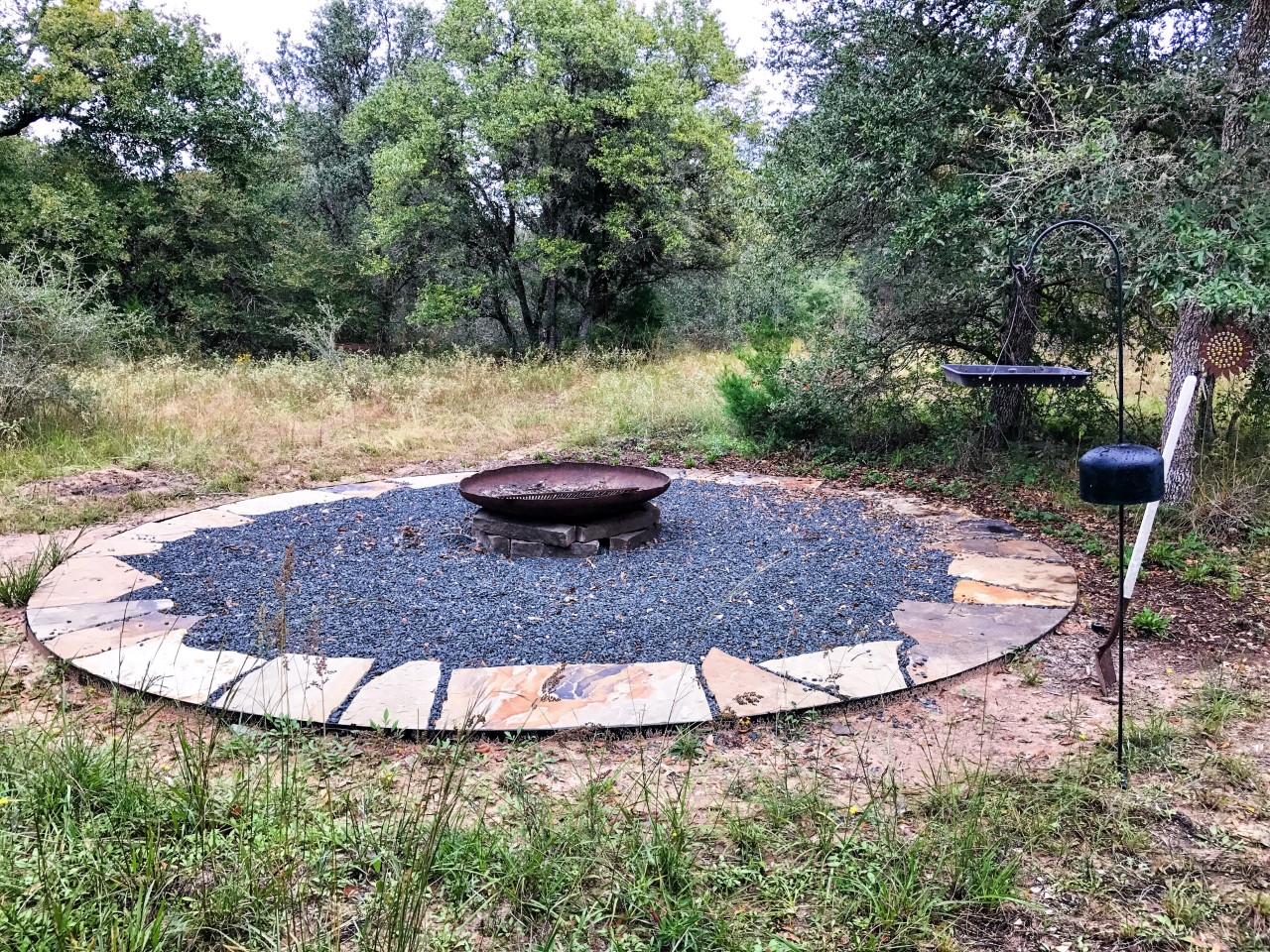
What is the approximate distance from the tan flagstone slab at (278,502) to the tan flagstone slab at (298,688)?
2.26 metres

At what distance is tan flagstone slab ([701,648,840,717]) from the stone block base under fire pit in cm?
124

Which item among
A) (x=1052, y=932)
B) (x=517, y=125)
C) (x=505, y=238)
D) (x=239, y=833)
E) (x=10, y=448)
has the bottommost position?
(x=1052, y=932)

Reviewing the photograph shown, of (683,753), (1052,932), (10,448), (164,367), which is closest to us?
(1052,932)

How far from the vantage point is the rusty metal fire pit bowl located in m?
3.88

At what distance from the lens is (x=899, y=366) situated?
6156 millimetres

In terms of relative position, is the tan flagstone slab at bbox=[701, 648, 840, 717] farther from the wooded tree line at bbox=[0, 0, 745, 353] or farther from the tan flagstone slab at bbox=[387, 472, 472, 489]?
the wooded tree line at bbox=[0, 0, 745, 353]

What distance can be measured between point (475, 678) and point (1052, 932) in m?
1.83

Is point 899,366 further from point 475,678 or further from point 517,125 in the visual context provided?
point 517,125

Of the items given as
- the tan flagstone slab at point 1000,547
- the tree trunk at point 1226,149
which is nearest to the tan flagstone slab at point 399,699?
the tan flagstone slab at point 1000,547

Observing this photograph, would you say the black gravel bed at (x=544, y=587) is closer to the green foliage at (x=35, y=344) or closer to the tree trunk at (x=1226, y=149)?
the tree trunk at (x=1226, y=149)

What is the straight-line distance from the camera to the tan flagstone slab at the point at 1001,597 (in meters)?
3.41

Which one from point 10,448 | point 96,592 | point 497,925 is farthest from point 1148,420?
point 10,448

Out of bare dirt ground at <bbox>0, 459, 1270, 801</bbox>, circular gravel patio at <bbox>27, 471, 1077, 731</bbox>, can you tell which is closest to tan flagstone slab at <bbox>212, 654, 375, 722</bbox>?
circular gravel patio at <bbox>27, 471, 1077, 731</bbox>

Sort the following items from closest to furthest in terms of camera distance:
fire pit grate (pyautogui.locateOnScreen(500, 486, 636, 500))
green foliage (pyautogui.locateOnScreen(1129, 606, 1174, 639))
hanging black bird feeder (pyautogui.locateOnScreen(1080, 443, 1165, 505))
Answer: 1. hanging black bird feeder (pyautogui.locateOnScreen(1080, 443, 1165, 505))
2. green foliage (pyautogui.locateOnScreen(1129, 606, 1174, 639))
3. fire pit grate (pyautogui.locateOnScreen(500, 486, 636, 500))
